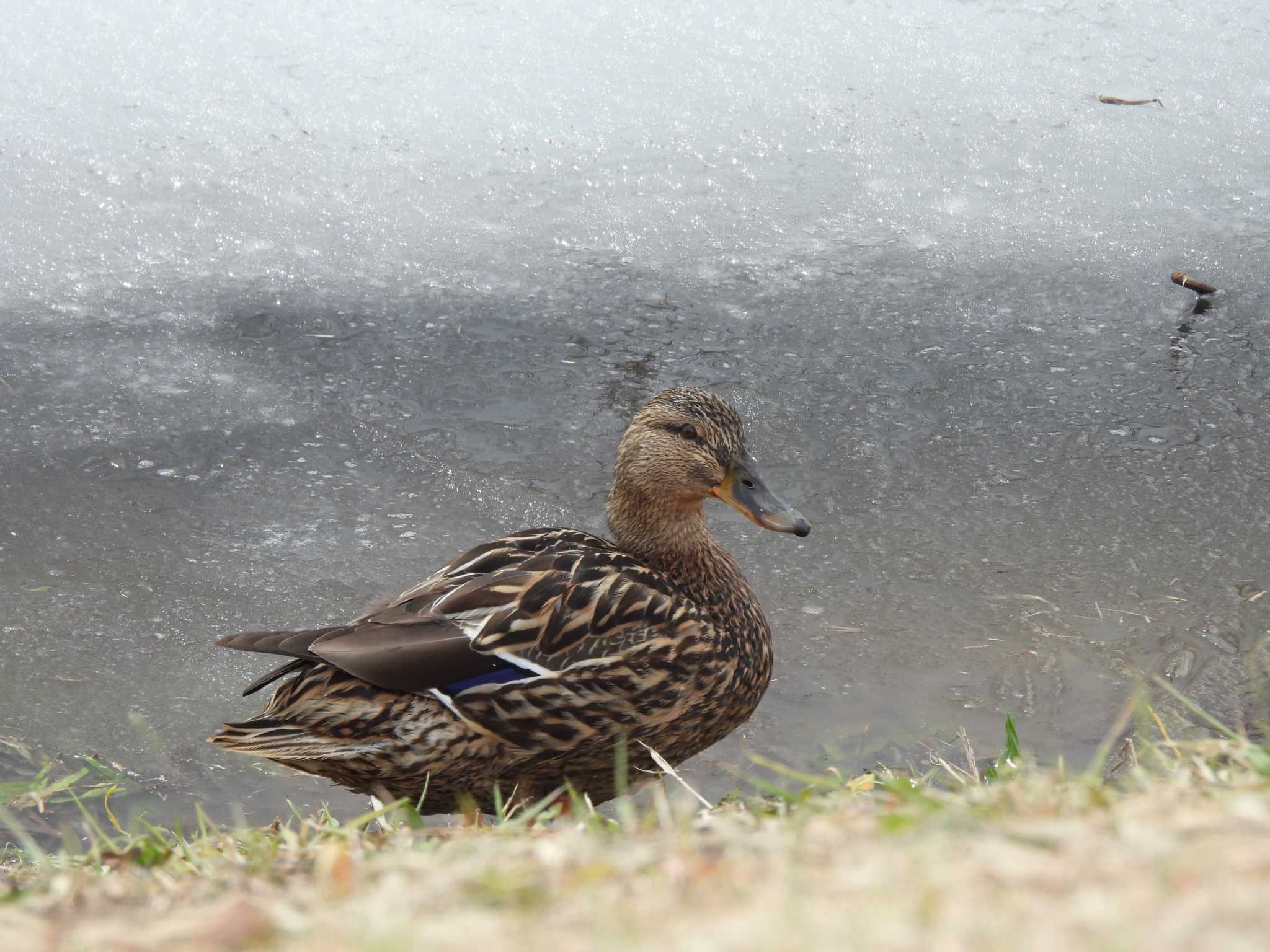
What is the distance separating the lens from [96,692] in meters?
3.60

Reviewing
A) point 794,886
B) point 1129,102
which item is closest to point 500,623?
point 794,886

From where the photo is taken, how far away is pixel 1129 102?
6816mm

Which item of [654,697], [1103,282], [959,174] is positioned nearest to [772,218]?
[959,174]

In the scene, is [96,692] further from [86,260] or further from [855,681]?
[86,260]

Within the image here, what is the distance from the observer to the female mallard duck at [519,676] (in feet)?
10.5

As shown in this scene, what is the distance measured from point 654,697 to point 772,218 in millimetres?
3238

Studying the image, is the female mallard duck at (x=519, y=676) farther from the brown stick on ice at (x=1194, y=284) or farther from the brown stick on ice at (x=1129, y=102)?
the brown stick on ice at (x=1129, y=102)

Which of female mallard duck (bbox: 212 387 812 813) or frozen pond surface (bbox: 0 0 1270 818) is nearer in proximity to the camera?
female mallard duck (bbox: 212 387 812 813)

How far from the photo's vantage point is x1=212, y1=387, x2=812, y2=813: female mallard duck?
319cm

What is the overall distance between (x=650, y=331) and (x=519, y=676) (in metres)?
2.28

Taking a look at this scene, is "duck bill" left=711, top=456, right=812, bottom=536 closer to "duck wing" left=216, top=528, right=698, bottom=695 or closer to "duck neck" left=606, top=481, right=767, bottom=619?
"duck neck" left=606, top=481, right=767, bottom=619

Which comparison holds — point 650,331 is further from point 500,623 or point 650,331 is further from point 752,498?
point 500,623

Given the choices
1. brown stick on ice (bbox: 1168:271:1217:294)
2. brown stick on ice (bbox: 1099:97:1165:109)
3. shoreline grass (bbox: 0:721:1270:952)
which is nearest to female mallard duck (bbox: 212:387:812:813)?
shoreline grass (bbox: 0:721:1270:952)

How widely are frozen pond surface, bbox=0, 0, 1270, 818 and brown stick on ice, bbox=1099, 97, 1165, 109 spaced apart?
0.42 ft
